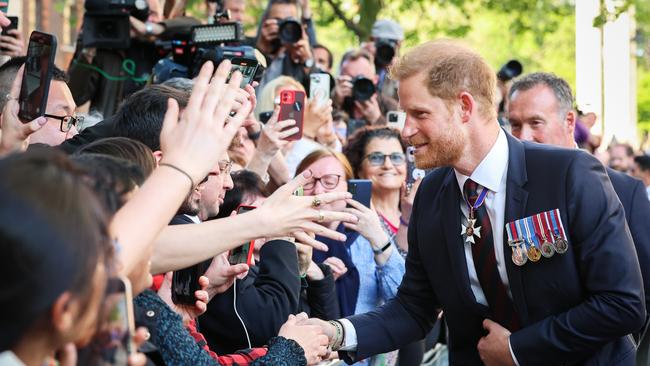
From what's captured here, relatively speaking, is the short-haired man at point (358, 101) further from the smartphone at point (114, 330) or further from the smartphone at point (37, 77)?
the smartphone at point (114, 330)

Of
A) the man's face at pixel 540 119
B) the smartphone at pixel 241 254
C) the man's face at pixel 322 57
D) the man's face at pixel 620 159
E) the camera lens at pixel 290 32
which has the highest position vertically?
the camera lens at pixel 290 32

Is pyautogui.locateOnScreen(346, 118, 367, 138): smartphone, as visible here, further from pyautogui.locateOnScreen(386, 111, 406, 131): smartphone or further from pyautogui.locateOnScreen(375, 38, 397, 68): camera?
pyautogui.locateOnScreen(375, 38, 397, 68): camera

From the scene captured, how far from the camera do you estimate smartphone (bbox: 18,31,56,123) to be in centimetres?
412

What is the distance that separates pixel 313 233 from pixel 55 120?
176cm

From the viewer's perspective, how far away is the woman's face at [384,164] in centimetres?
664

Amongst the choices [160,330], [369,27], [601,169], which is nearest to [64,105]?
[160,330]

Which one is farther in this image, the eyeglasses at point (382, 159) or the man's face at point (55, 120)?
the eyeglasses at point (382, 159)

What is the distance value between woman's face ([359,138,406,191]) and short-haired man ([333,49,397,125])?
1.69 meters

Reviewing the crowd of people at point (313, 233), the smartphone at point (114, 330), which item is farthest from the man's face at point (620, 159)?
the smartphone at point (114, 330)

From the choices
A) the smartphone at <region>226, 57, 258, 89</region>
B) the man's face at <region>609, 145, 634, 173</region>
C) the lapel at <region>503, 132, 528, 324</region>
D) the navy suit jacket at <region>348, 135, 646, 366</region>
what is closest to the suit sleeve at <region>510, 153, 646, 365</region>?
the navy suit jacket at <region>348, 135, 646, 366</region>

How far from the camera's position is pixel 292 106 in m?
5.97

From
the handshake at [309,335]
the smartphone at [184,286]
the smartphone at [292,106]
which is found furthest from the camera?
the smartphone at [292,106]

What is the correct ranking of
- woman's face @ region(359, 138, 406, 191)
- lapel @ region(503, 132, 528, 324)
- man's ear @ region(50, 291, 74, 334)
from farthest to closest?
woman's face @ region(359, 138, 406, 191) < lapel @ region(503, 132, 528, 324) < man's ear @ region(50, 291, 74, 334)

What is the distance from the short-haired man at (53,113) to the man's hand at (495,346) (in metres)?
2.30
